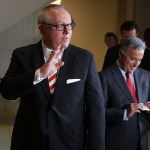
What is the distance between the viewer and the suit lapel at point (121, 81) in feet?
9.14

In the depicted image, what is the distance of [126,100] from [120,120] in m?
0.15

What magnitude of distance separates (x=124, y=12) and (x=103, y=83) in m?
6.85

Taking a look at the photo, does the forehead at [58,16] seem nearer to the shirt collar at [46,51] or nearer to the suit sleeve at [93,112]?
the shirt collar at [46,51]

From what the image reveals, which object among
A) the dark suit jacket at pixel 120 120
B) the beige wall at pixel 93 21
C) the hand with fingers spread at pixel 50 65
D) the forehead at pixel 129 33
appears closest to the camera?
the hand with fingers spread at pixel 50 65

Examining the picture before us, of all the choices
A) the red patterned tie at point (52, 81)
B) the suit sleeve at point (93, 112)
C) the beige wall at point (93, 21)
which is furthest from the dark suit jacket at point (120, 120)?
the beige wall at point (93, 21)

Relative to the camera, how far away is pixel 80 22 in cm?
971

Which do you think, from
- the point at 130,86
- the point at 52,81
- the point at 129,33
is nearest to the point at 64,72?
the point at 52,81

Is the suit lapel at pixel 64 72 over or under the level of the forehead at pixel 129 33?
over

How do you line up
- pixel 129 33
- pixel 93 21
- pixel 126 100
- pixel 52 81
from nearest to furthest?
pixel 52 81 → pixel 126 100 → pixel 129 33 → pixel 93 21

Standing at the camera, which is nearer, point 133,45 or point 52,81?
point 52,81

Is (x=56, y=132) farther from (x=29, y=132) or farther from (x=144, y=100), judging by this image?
(x=144, y=100)

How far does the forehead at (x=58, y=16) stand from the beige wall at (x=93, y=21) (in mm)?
7417

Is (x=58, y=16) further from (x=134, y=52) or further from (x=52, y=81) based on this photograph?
(x=134, y=52)

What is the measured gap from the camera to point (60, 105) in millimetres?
2188
